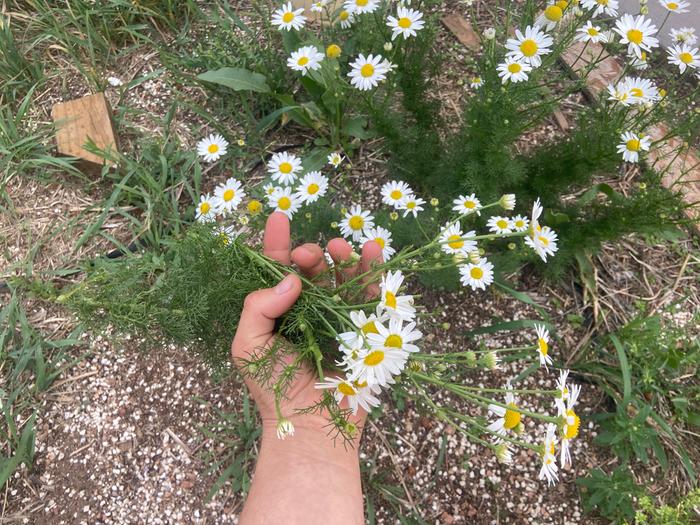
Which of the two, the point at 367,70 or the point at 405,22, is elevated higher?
the point at 405,22

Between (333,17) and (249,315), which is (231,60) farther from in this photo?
(249,315)

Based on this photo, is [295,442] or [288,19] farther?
[288,19]

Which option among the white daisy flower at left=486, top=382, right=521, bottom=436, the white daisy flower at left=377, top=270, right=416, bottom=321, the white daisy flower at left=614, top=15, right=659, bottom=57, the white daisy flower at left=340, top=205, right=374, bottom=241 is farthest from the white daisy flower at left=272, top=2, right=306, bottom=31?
the white daisy flower at left=486, top=382, right=521, bottom=436

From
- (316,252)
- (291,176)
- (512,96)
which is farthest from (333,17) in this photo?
(316,252)

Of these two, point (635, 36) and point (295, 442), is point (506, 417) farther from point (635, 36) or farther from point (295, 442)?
point (635, 36)

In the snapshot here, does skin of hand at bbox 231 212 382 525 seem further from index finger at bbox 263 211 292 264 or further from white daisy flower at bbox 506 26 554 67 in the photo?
white daisy flower at bbox 506 26 554 67

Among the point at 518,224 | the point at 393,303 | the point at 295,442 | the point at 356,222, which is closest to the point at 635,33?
the point at 518,224

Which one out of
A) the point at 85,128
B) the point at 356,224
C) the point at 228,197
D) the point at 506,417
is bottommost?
the point at 85,128
